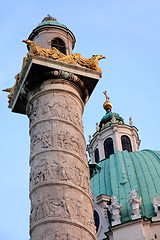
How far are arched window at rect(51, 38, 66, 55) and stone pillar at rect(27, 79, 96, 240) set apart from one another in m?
2.00

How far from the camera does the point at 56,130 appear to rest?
11.2 meters

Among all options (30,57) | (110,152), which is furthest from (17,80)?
(110,152)

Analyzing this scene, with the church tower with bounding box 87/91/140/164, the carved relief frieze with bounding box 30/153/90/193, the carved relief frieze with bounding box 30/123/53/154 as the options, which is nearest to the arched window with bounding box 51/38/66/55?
the carved relief frieze with bounding box 30/123/53/154

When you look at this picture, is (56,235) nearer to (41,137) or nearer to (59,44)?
(41,137)

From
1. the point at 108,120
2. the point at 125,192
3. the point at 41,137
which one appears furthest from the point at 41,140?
the point at 108,120

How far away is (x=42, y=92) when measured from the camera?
12.0 m

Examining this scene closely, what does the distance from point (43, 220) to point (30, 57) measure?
4.54m

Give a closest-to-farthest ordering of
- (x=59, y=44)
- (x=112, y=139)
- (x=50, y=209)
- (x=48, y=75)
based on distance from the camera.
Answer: (x=50, y=209) < (x=48, y=75) < (x=59, y=44) < (x=112, y=139)

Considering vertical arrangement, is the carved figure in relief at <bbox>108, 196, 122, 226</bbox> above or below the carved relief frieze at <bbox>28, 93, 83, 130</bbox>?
above

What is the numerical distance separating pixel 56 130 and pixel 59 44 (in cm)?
388

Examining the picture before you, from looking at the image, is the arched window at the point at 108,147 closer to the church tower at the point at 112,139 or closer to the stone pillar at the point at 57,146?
the church tower at the point at 112,139

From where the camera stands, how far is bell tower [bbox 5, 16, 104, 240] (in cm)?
984

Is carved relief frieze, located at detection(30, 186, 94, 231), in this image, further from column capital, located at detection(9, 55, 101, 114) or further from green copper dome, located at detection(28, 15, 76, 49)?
green copper dome, located at detection(28, 15, 76, 49)

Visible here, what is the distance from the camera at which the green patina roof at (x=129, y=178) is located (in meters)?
28.2
